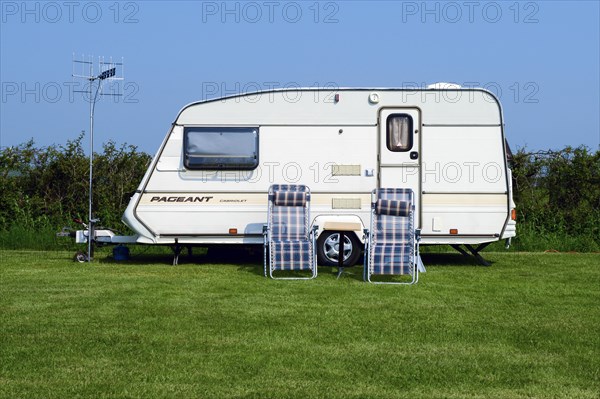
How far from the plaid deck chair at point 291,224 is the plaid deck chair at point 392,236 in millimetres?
760

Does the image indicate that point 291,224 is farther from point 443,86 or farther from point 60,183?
point 60,183

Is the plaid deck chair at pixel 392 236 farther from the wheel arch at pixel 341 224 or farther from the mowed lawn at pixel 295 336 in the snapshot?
the wheel arch at pixel 341 224

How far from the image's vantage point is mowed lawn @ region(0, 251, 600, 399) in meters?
4.73

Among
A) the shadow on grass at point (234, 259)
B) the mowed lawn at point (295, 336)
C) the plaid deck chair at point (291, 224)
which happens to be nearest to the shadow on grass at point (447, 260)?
the shadow on grass at point (234, 259)

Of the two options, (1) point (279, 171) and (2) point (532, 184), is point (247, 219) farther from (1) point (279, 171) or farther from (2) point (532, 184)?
(2) point (532, 184)

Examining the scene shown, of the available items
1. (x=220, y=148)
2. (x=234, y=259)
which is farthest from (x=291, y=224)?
(x=234, y=259)

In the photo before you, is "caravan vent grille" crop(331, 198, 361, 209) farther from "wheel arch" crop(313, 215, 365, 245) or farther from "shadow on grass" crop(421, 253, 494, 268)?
"shadow on grass" crop(421, 253, 494, 268)

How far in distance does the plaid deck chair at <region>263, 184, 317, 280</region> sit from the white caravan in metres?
0.47

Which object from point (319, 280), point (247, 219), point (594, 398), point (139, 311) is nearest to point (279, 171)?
point (247, 219)

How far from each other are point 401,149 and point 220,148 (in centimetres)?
231

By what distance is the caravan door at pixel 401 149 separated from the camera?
10906 millimetres

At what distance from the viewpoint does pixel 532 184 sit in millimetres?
14680

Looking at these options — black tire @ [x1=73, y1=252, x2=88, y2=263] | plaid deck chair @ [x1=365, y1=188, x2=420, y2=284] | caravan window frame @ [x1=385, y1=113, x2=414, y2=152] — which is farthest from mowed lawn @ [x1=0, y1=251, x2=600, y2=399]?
caravan window frame @ [x1=385, y1=113, x2=414, y2=152]

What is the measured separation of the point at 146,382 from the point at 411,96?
23.1ft
